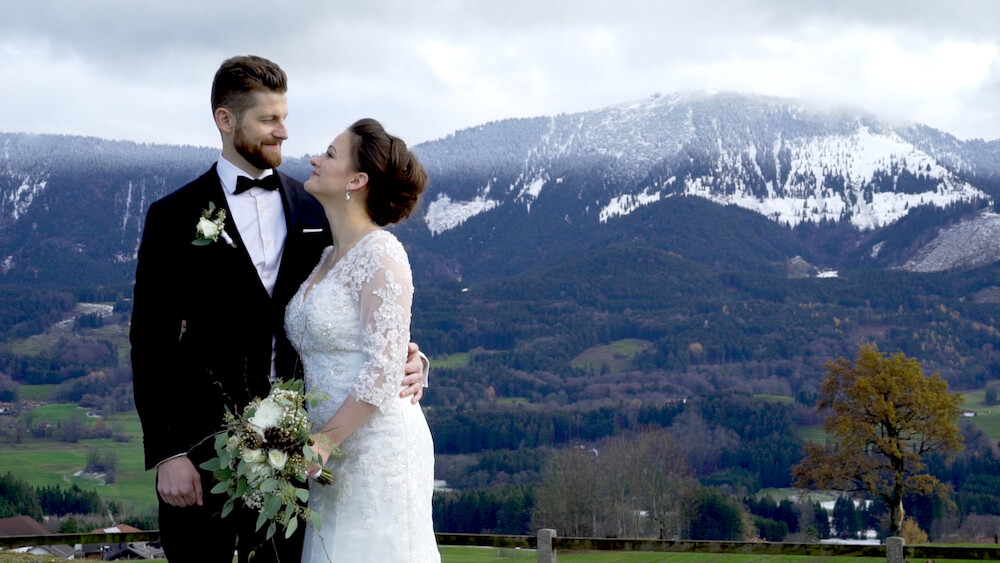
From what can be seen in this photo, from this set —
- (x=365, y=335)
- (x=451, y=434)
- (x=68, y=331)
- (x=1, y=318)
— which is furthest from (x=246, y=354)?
(x=1, y=318)

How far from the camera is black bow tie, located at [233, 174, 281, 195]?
4.25 meters

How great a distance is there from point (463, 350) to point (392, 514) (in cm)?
14610

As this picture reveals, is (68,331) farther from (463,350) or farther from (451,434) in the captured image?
→ (451,434)

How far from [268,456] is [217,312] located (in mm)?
772

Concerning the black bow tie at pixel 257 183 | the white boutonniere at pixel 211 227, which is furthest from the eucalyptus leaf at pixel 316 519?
the black bow tie at pixel 257 183

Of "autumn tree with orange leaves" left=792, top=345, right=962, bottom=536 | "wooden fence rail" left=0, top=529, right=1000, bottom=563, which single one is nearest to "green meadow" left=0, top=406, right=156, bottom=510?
"autumn tree with orange leaves" left=792, top=345, right=962, bottom=536

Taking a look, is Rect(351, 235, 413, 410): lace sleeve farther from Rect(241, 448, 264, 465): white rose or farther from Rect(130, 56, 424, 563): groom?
Rect(241, 448, 264, 465): white rose

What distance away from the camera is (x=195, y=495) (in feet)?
13.0

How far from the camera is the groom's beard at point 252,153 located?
13.7 feet

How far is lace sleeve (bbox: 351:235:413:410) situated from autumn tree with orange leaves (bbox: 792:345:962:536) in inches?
1153

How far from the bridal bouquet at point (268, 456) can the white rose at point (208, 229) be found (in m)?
0.71

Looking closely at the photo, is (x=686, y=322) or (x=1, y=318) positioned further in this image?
(x=686, y=322)

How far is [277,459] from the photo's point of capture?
356 centimetres

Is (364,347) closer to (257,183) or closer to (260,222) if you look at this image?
(260,222)
